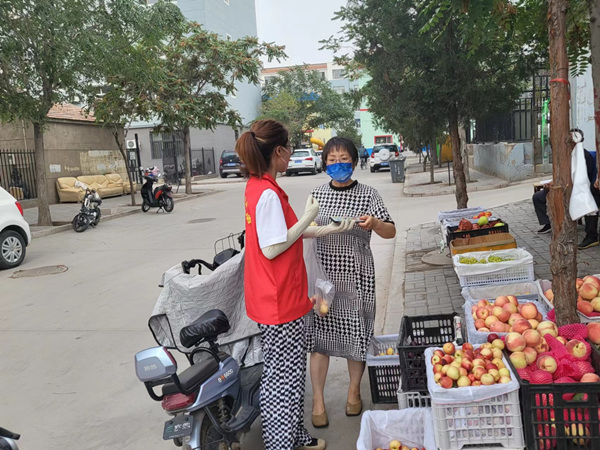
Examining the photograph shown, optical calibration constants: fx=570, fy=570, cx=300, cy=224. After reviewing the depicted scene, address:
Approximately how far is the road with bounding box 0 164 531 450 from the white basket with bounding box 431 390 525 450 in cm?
97

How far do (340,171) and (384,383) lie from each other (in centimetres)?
148

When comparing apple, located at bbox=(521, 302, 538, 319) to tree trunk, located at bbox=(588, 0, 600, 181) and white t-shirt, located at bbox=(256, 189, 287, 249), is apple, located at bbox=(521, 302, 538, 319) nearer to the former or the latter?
tree trunk, located at bbox=(588, 0, 600, 181)

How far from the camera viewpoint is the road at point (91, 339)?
13.7 feet

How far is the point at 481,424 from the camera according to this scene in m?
2.79

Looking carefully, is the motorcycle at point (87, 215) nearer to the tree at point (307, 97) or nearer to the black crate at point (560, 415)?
the black crate at point (560, 415)

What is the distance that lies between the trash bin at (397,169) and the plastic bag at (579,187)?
22.6 m

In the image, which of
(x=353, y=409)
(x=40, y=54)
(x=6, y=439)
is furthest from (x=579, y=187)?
(x=40, y=54)

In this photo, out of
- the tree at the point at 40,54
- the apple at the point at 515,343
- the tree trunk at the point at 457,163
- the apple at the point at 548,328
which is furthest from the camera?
the tree at the point at 40,54

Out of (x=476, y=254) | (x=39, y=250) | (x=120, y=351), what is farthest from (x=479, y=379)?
(x=39, y=250)

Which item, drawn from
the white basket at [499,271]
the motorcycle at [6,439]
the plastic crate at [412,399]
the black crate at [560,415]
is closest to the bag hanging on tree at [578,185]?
the black crate at [560,415]

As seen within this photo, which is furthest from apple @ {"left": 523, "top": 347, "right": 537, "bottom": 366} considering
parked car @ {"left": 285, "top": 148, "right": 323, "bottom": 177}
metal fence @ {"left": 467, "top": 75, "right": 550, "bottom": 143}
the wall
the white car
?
parked car @ {"left": 285, "top": 148, "right": 323, "bottom": 177}

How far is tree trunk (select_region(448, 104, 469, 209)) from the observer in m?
8.91

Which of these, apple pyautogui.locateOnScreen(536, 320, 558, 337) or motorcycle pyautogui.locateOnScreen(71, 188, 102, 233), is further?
motorcycle pyautogui.locateOnScreen(71, 188, 102, 233)

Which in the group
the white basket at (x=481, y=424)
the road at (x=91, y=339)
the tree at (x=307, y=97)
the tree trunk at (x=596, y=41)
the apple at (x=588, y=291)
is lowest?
the road at (x=91, y=339)
